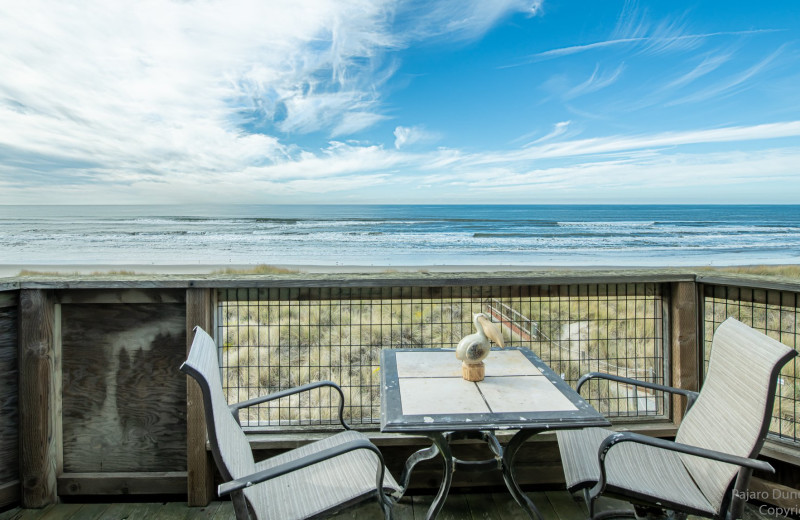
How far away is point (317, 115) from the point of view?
30250mm

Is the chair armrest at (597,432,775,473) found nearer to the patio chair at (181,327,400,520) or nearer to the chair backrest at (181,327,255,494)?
the patio chair at (181,327,400,520)

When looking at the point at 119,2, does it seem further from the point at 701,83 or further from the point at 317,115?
the point at 701,83

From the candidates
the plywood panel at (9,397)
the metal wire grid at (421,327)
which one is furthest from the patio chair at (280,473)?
the plywood panel at (9,397)

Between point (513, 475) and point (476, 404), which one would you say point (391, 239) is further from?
point (476, 404)

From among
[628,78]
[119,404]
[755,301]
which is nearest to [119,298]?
[119,404]

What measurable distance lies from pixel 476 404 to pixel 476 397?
6cm

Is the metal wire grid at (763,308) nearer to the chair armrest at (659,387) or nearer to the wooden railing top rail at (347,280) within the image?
the wooden railing top rail at (347,280)

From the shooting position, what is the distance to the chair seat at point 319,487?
135 cm

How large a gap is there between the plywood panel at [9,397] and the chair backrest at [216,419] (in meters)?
1.20

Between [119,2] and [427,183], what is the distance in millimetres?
25887

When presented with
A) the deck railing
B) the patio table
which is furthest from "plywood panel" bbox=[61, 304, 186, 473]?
the patio table

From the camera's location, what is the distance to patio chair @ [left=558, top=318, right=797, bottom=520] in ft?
4.25

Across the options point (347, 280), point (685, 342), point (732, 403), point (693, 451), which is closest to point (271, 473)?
point (347, 280)

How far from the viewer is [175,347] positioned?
2.13 meters
